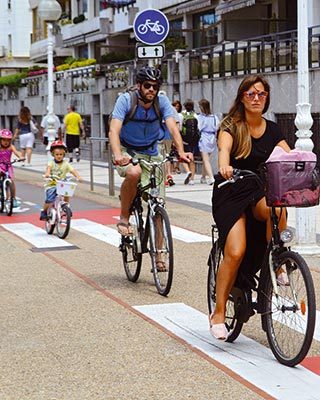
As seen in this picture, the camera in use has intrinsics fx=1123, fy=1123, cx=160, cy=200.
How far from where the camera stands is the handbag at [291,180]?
663 centimetres

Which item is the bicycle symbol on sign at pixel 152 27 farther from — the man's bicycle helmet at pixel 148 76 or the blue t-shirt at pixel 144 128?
the man's bicycle helmet at pixel 148 76

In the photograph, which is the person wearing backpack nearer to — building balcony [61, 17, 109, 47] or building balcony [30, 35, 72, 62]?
building balcony [61, 17, 109, 47]

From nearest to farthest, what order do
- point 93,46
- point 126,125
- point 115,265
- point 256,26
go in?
point 126,125
point 115,265
point 256,26
point 93,46

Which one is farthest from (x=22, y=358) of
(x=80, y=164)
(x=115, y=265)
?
(x=80, y=164)

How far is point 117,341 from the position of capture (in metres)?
7.64

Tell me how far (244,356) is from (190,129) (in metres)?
18.2

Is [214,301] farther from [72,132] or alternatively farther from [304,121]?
[72,132]

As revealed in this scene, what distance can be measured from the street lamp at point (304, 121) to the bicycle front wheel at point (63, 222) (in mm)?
3269

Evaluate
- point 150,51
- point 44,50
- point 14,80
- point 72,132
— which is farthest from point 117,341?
point 44,50

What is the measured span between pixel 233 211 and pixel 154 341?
1.17 metres

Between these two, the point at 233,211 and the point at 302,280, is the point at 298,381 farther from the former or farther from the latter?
the point at 233,211

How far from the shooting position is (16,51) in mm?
83125

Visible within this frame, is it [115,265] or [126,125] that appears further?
[115,265]

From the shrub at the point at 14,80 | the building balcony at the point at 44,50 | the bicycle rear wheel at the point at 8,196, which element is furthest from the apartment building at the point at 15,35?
the bicycle rear wheel at the point at 8,196
